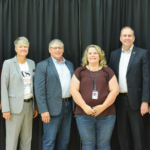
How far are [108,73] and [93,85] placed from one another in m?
0.25

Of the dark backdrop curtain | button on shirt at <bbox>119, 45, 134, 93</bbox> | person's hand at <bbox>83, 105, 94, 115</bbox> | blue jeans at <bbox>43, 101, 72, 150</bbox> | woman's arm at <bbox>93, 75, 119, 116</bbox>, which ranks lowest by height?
blue jeans at <bbox>43, 101, 72, 150</bbox>

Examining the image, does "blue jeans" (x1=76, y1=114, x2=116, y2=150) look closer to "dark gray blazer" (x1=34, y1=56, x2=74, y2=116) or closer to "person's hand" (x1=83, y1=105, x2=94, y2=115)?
"person's hand" (x1=83, y1=105, x2=94, y2=115)

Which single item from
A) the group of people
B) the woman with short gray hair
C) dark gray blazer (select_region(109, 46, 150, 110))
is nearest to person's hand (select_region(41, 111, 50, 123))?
the group of people

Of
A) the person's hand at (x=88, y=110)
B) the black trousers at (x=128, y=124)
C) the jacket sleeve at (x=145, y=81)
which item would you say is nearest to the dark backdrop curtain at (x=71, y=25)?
the black trousers at (x=128, y=124)

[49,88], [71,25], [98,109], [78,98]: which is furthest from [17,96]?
[71,25]

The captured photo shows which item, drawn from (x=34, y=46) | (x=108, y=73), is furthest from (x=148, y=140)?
(x=34, y=46)

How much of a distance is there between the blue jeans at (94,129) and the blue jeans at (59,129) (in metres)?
0.30

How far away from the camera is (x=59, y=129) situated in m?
2.35

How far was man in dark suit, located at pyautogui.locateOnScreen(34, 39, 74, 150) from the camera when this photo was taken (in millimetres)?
2131

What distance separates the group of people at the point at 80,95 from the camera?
6.49 ft

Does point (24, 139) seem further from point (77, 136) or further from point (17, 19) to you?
point (17, 19)

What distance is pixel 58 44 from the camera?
2303 mm

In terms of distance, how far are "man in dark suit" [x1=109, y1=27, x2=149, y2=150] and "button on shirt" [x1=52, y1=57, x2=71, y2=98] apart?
2.32 ft

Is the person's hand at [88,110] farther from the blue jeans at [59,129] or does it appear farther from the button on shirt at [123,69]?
the button on shirt at [123,69]
